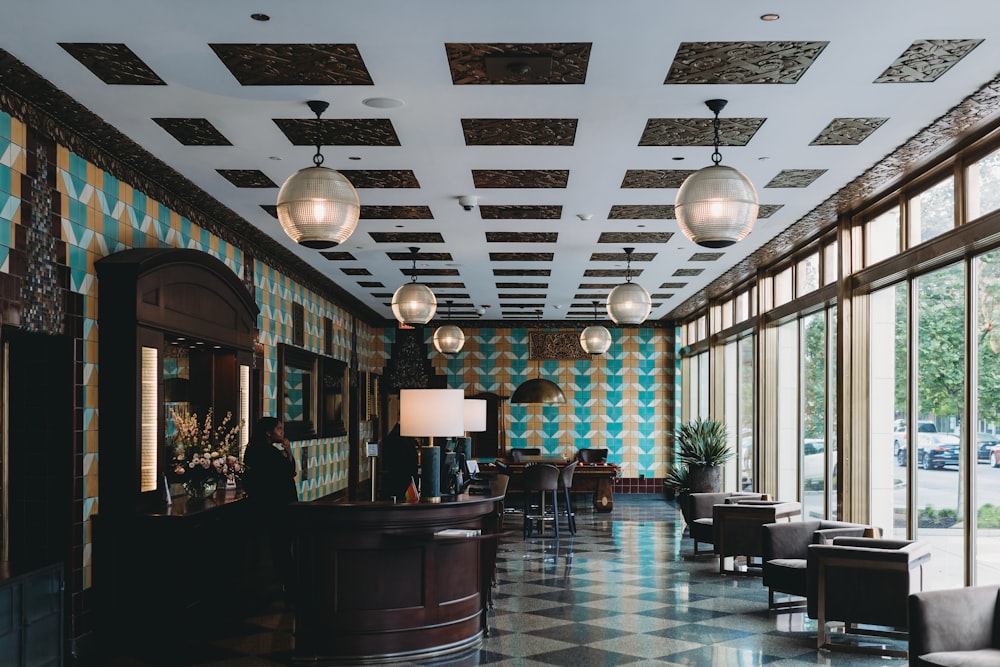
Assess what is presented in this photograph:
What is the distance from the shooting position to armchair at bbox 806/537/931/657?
6109 millimetres

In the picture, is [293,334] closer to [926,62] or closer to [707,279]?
[707,279]

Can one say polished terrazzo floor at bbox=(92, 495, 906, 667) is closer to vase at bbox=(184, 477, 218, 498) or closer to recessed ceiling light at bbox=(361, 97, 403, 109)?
vase at bbox=(184, 477, 218, 498)

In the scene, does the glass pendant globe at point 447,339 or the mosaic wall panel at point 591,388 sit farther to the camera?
the mosaic wall panel at point 591,388

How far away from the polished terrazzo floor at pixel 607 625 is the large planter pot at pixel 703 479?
2.46 meters

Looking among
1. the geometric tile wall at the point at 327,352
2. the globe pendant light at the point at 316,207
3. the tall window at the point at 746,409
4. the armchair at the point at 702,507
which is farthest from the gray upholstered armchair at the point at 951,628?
the tall window at the point at 746,409

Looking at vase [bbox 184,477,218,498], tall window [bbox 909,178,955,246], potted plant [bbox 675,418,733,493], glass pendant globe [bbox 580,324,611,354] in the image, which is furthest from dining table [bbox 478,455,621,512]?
tall window [bbox 909,178,955,246]

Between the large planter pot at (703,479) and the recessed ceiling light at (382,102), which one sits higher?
the recessed ceiling light at (382,102)

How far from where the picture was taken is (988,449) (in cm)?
646

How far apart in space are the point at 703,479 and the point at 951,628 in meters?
8.20

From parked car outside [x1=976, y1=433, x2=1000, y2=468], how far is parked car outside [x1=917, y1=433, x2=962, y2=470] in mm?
274

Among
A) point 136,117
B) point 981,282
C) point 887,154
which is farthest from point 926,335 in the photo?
point 136,117

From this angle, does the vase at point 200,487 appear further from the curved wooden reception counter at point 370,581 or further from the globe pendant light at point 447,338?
the globe pendant light at point 447,338

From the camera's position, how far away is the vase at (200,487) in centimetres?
762

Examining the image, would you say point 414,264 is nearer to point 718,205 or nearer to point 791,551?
point 791,551
